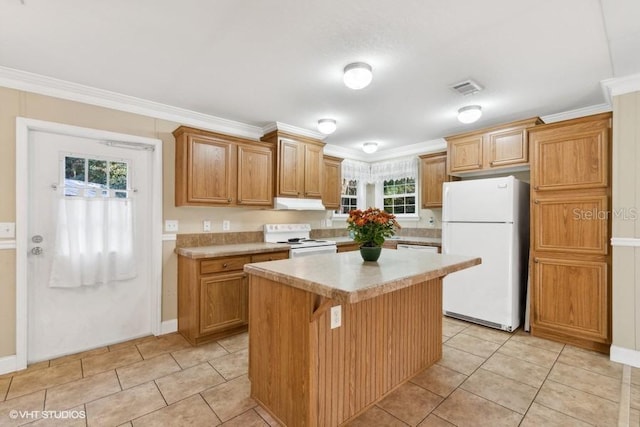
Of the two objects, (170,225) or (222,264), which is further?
(170,225)

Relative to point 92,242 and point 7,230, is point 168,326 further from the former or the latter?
point 7,230

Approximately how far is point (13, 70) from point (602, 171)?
199 inches

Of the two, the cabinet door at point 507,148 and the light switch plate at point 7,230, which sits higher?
the cabinet door at point 507,148

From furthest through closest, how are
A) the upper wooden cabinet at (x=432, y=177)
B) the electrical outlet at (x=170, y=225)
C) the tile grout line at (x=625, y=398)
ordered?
the upper wooden cabinet at (x=432, y=177), the electrical outlet at (x=170, y=225), the tile grout line at (x=625, y=398)

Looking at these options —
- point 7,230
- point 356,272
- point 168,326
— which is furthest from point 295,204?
point 7,230

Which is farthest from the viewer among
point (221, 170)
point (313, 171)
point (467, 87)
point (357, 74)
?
point (313, 171)

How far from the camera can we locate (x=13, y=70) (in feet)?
7.96

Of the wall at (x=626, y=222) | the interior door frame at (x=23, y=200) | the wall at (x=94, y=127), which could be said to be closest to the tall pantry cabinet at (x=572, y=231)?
the wall at (x=626, y=222)

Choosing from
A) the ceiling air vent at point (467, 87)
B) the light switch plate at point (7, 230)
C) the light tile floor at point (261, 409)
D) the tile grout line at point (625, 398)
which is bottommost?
the light tile floor at point (261, 409)

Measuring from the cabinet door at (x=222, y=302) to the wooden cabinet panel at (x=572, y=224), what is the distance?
123 inches

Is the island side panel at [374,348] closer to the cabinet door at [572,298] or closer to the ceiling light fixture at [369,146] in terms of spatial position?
the cabinet door at [572,298]

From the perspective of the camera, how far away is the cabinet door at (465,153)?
3694 mm

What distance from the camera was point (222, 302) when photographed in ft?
10.1

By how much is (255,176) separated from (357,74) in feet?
6.06
